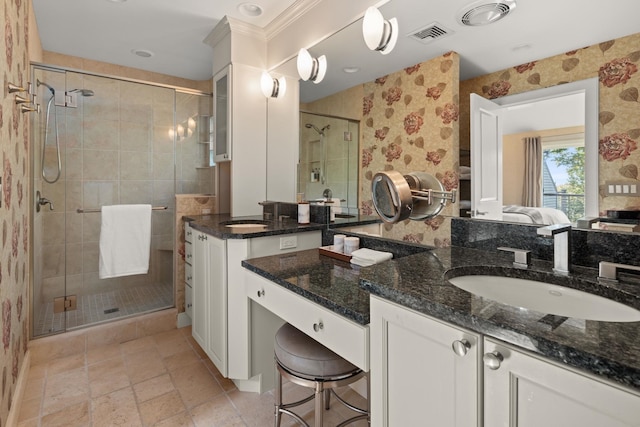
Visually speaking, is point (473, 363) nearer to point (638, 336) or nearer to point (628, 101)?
point (638, 336)

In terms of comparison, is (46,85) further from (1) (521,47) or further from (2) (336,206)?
(1) (521,47)

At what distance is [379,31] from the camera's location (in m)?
1.64

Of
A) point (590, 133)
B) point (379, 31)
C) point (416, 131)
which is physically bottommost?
point (590, 133)

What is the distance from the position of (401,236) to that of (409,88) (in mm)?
683

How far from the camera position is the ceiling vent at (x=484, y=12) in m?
1.18

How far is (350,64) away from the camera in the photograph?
6.18ft

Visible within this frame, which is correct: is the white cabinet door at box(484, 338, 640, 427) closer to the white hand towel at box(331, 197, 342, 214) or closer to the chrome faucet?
the chrome faucet

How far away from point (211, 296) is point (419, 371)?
4.78ft

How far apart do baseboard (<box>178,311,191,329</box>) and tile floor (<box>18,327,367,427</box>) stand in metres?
0.38

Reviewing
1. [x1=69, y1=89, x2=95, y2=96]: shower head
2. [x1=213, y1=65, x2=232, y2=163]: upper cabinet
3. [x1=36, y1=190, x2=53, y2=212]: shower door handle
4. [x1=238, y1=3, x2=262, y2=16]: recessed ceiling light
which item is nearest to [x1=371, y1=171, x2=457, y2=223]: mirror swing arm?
[x1=213, y1=65, x2=232, y2=163]: upper cabinet

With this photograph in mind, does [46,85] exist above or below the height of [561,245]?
above

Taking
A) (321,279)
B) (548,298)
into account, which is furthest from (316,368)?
(548,298)

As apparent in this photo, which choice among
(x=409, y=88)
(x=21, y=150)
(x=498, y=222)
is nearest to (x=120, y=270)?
(x=21, y=150)

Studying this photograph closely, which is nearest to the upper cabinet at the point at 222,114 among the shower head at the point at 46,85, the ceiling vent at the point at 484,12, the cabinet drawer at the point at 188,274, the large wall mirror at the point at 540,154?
the cabinet drawer at the point at 188,274
